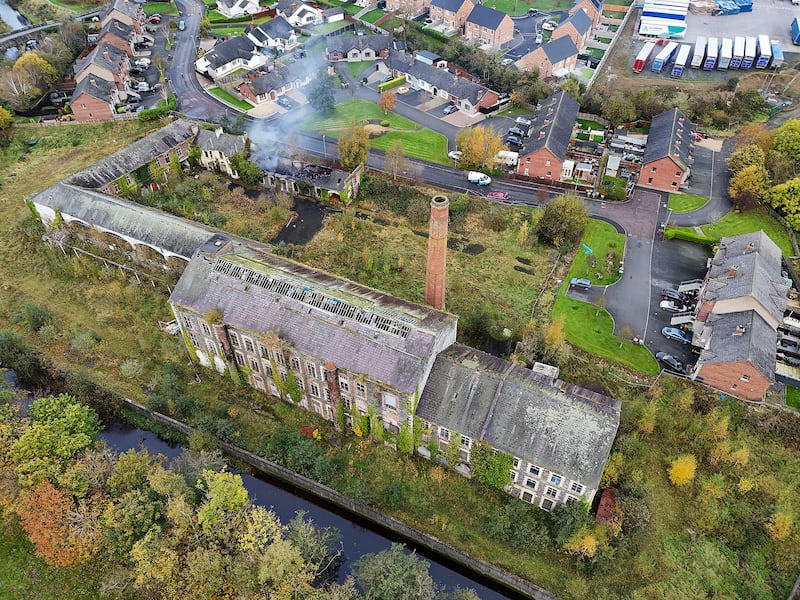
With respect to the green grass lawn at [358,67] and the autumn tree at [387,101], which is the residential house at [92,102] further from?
the autumn tree at [387,101]

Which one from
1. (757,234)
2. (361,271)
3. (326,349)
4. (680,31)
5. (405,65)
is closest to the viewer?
(326,349)

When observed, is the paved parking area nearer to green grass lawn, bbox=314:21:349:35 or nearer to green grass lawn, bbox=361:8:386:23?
green grass lawn, bbox=361:8:386:23

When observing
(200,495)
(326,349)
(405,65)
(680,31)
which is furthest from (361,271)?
(680,31)

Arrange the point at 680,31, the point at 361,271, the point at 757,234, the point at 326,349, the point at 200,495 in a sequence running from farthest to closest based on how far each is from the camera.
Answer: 1. the point at 680,31
2. the point at 361,271
3. the point at 757,234
4. the point at 326,349
5. the point at 200,495

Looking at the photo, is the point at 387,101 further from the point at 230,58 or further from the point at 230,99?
the point at 230,58

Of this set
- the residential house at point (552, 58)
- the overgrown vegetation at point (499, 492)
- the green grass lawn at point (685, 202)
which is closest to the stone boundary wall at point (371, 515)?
the overgrown vegetation at point (499, 492)

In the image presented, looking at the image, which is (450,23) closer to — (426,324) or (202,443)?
(426,324)
